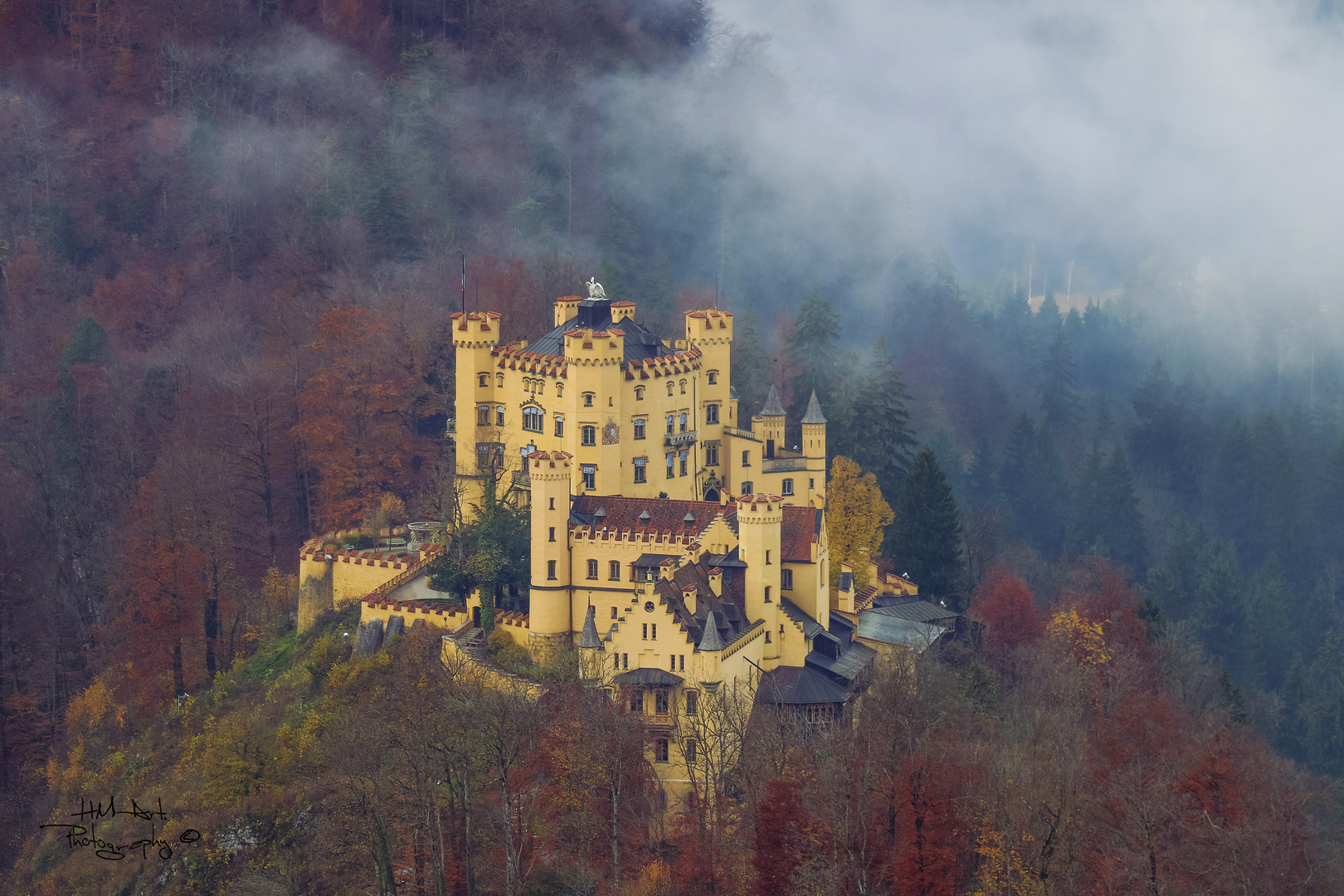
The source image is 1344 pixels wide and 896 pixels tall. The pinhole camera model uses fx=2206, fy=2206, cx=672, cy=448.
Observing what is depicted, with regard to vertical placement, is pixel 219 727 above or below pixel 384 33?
below

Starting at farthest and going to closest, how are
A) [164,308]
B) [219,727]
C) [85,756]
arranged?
1. [164,308]
2. [85,756]
3. [219,727]

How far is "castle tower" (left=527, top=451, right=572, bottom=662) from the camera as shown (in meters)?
77.4

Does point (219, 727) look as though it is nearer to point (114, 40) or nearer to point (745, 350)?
point (745, 350)

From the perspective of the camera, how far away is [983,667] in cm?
8512

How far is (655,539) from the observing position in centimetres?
7800

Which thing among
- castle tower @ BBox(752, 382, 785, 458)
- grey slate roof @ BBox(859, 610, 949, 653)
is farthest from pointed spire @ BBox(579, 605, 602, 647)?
castle tower @ BBox(752, 382, 785, 458)

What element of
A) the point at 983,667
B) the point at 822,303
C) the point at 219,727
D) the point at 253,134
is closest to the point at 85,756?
the point at 219,727

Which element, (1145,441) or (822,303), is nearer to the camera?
(822,303)

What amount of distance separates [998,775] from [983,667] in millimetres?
17812

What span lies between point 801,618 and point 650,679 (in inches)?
299

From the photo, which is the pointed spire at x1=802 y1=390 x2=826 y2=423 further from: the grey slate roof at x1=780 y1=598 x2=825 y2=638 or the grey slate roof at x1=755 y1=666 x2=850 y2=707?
the grey slate roof at x1=755 y1=666 x2=850 y2=707

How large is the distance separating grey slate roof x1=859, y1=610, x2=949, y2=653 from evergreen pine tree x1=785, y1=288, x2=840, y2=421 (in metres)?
24.3

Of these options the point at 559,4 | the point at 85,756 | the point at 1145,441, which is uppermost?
the point at 559,4

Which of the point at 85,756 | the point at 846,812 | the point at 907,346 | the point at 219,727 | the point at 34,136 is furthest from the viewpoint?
the point at 907,346
